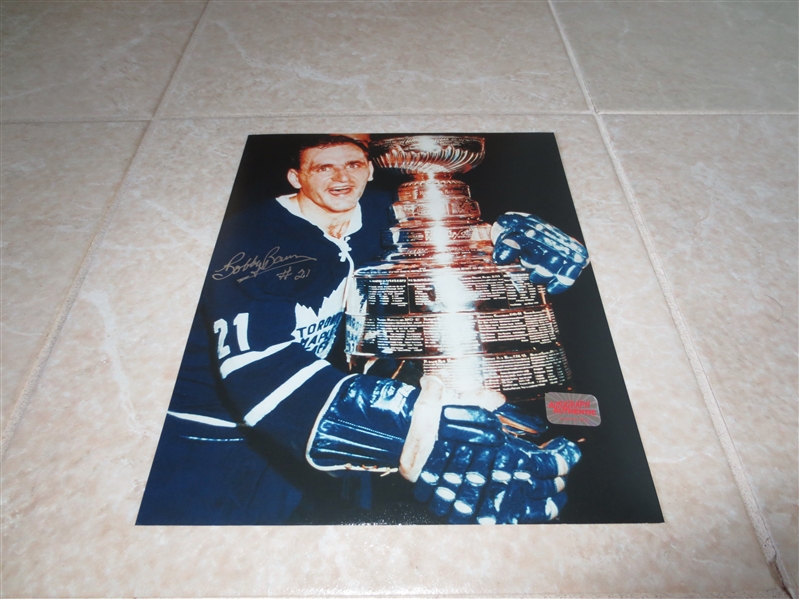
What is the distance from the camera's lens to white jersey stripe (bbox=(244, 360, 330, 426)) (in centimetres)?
53

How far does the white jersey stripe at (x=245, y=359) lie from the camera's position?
21.8 inches

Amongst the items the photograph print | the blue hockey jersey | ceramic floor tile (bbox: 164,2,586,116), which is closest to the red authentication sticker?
the photograph print

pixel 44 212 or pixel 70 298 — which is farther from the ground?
pixel 44 212

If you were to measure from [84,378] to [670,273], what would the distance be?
744 millimetres

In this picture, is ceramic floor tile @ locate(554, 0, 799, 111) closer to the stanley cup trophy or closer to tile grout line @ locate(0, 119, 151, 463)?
the stanley cup trophy

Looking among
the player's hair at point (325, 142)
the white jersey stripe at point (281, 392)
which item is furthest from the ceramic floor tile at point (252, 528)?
the player's hair at point (325, 142)

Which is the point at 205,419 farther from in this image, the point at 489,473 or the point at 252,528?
the point at 489,473

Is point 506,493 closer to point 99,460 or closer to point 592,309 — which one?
point 592,309

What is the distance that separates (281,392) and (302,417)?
0.13 feet

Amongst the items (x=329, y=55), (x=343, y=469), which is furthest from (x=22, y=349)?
(x=329, y=55)

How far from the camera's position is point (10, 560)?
450mm

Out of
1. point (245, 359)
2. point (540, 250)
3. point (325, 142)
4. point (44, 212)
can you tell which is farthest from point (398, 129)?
point (44, 212)

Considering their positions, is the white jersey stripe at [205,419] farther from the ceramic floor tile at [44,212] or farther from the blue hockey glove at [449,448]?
the ceramic floor tile at [44,212]

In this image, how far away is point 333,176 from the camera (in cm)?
70
